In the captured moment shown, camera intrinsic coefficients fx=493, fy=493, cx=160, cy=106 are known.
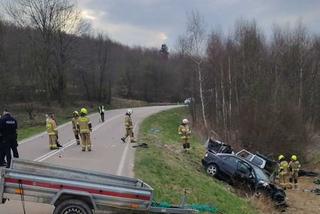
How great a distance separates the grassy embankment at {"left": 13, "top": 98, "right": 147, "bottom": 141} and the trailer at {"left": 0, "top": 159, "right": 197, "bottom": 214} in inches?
711

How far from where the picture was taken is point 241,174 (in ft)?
68.7

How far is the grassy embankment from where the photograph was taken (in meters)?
32.0

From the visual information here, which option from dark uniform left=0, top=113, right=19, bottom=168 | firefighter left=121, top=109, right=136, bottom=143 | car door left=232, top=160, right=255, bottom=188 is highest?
dark uniform left=0, top=113, right=19, bottom=168

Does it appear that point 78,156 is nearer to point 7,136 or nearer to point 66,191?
point 7,136

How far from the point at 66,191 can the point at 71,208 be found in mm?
340

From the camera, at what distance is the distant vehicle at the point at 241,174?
20.4 meters

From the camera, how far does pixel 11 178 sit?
8773 millimetres

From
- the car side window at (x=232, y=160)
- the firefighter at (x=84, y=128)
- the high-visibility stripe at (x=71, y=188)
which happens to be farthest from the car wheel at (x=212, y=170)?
the high-visibility stripe at (x=71, y=188)

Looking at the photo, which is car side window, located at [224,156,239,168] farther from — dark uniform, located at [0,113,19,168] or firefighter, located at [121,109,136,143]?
dark uniform, located at [0,113,19,168]

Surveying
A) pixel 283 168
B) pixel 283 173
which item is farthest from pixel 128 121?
pixel 283 173

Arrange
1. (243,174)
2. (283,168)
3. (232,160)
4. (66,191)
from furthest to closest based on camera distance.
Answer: (283,168), (232,160), (243,174), (66,191)

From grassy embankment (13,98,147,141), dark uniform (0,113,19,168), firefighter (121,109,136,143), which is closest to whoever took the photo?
dark uniform (0,113,19,168)

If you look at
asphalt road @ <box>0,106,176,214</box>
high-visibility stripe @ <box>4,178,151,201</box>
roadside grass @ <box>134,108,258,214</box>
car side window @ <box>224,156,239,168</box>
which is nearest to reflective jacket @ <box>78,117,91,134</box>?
asphalt road @ <box>0,106,176,214</box>

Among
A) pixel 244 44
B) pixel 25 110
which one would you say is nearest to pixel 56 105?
pixel 25 110
